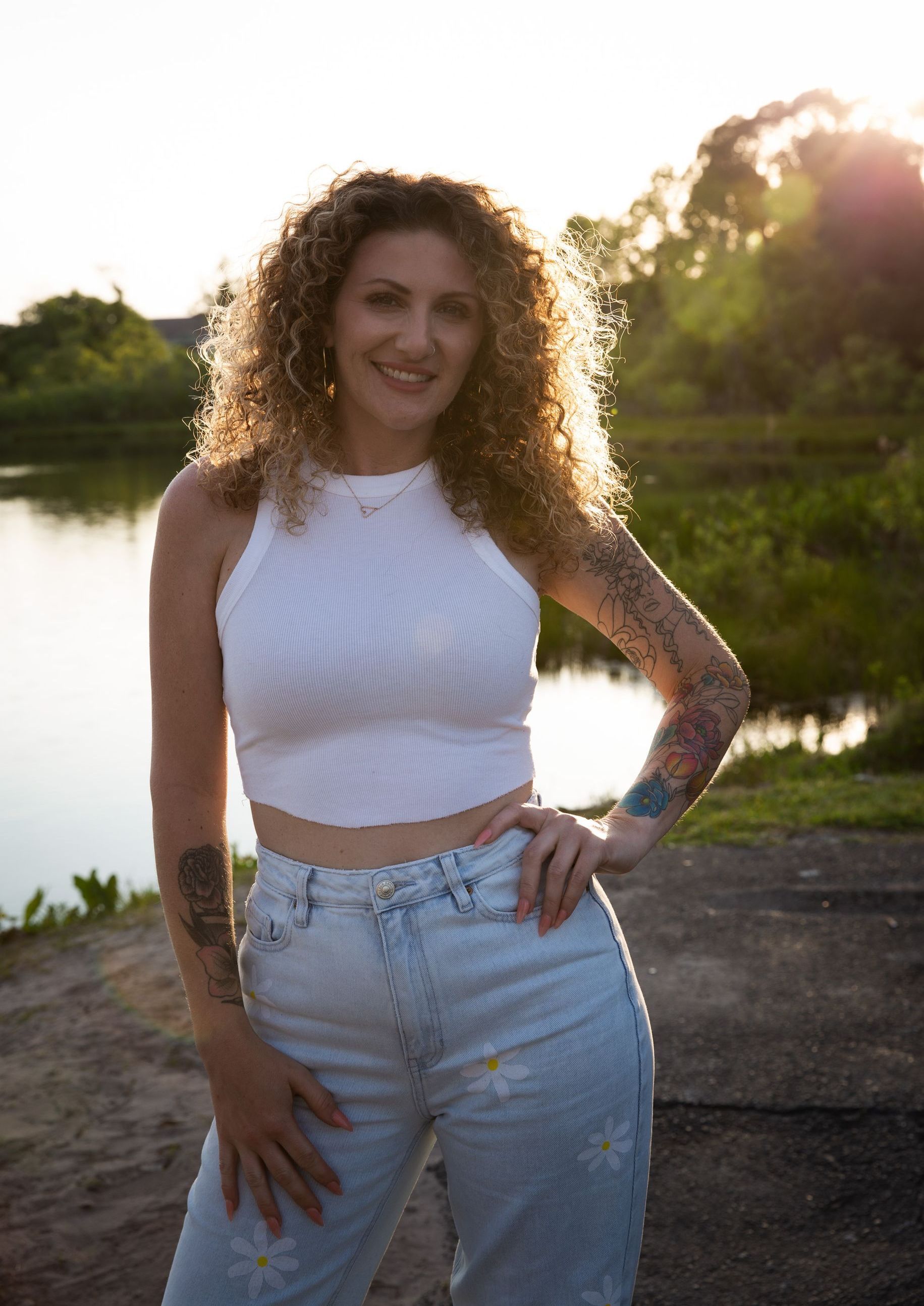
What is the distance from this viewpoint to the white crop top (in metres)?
1.58

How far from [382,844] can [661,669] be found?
0.62 meters

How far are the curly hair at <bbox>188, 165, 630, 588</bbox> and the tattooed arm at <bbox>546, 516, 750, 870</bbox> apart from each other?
73mm

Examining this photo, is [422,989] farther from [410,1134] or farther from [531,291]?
[531,291]

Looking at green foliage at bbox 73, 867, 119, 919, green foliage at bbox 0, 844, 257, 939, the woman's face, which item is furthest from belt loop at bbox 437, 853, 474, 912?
green foliage at bbox 73, 867, 119, 919

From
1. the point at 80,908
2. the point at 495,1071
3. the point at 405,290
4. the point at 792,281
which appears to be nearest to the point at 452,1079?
the point at 495,1071

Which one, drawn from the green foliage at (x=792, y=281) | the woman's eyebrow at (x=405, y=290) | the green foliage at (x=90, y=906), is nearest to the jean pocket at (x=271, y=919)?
the woman's eyebrow at (x=405, y=290)

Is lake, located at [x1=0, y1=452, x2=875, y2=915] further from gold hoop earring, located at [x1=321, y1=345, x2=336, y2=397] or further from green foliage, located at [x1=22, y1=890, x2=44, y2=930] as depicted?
gold hoop earring, located at [x1=321, y1=345, x2=336, y2=397]

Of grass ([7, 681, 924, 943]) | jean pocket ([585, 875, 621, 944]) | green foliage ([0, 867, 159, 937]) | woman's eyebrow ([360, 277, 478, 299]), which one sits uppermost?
woman's eyebrow ([360, 277, 478, 299])

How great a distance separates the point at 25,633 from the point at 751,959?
1464cm

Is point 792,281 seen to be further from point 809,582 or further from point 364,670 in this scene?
point 364,670

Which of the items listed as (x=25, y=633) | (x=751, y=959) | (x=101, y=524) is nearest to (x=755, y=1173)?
(x=751, y=959)

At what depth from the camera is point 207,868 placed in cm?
168

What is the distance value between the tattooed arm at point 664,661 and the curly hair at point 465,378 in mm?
73

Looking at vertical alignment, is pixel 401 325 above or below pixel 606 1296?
above
